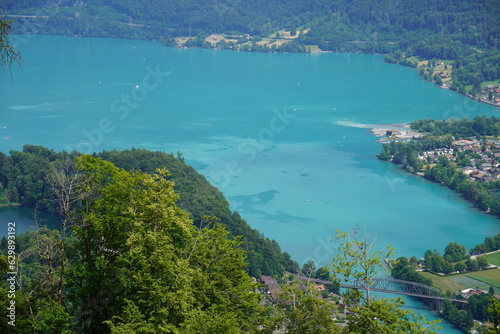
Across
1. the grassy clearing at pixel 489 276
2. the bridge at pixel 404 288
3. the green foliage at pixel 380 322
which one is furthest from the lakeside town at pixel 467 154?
the green foliage at pixel 380 322

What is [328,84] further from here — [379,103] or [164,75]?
[164,75]

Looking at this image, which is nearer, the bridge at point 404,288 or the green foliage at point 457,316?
the green foliage at point 457,316

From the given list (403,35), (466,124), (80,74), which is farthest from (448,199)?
(403,35)

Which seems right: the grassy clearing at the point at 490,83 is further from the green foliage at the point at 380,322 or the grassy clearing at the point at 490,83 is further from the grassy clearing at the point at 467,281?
the green foliage at the point at 380,322

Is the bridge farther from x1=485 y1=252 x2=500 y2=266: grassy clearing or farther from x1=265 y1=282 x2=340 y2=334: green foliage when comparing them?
x1=265 y1=282 x2=340 y2=334: green foliage

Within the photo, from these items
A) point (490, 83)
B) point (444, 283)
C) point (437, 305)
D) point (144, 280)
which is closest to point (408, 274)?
point (444, 283)
